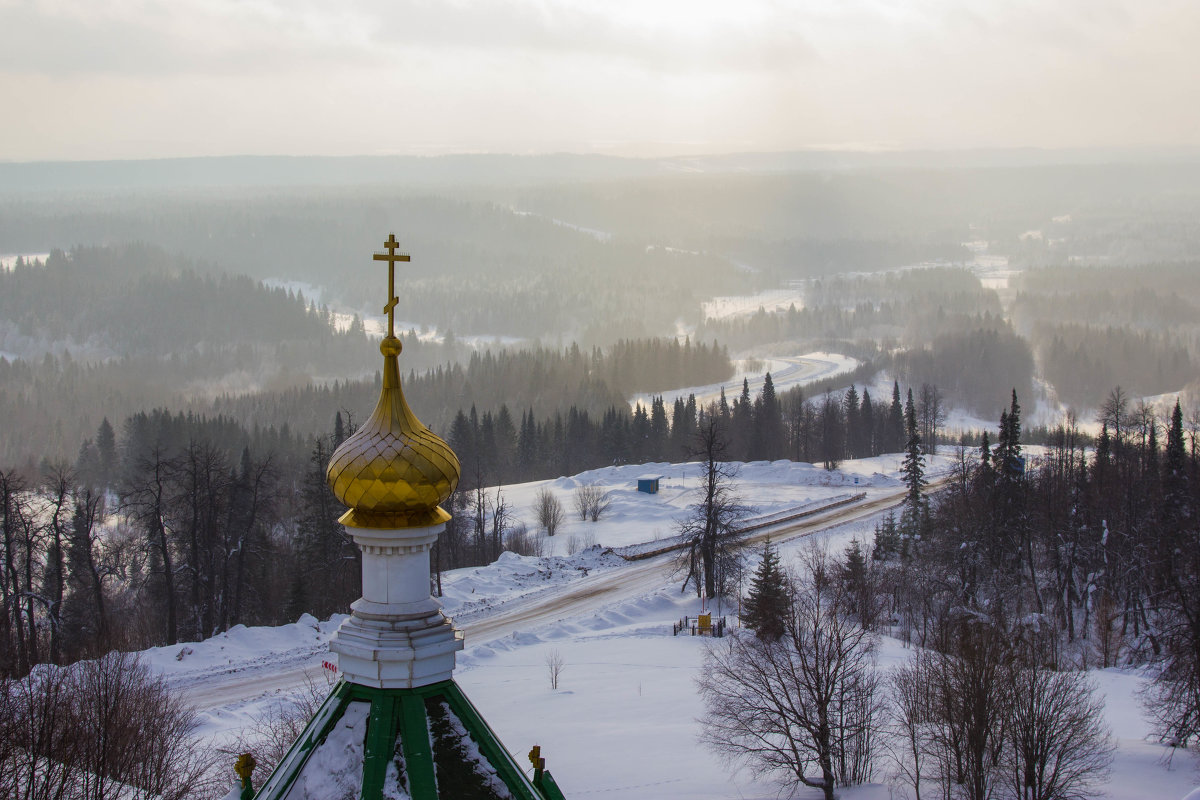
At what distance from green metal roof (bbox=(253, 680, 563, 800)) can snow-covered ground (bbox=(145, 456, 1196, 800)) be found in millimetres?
16833

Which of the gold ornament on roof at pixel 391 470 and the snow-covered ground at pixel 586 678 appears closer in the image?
the gold ornament on roof at pixel 391 470

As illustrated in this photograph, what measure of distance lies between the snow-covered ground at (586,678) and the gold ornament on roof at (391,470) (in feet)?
56.9

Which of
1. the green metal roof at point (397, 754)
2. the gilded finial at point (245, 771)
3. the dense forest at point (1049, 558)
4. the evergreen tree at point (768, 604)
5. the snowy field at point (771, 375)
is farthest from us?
the snowy field at point (771, 375)

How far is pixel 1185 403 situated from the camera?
15775 cm

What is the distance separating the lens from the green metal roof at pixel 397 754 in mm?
6859

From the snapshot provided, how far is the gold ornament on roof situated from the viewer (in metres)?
7.37

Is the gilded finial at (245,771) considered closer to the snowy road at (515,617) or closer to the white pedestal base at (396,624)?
the white pedestal base at (396,624)

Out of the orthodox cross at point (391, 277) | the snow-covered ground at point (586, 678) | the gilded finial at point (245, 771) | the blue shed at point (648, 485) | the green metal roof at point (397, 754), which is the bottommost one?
the snow-covered ground at point (586, 678)

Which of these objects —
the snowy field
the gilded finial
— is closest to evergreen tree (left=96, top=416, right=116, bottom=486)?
the snowy field

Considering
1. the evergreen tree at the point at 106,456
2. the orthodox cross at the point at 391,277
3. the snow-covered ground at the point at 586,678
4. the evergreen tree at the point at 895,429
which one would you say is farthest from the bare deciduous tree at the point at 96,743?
the evergreen tree at the point at 895,429

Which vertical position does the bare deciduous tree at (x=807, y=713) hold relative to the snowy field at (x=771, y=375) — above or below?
below

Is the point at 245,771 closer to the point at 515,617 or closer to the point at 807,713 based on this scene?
the point at 807,713

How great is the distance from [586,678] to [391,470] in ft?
88.2

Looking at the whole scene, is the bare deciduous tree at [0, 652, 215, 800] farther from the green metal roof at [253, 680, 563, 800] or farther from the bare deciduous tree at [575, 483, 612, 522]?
the bare deciduous tree at [575, 483, 612, 522]
